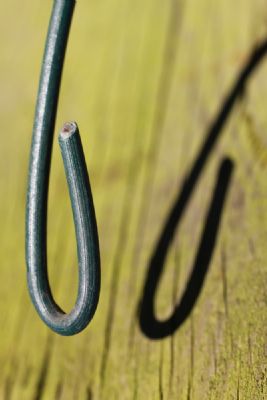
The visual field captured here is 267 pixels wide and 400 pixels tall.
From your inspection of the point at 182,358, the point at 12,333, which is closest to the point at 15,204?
the point at 12,333

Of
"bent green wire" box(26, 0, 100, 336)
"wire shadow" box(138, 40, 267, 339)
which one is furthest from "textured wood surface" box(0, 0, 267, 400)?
"bent green wire" box(26, 0, 100, 336)

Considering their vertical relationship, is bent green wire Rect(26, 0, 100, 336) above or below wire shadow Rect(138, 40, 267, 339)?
above

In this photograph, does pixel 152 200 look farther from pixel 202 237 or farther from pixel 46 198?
pixel 46 198

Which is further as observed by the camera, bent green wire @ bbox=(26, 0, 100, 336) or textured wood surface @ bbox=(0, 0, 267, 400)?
textured wood surface @ bbox=(0, 0, 267, 400)

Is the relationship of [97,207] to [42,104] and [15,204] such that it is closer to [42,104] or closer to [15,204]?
[15,204]

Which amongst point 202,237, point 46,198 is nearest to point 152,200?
point 202,237

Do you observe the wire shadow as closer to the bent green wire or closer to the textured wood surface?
the textured wood surface
